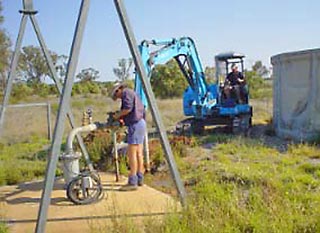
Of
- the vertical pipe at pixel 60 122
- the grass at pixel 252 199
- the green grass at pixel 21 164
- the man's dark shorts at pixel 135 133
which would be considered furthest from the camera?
the green grass at pixel 21 164

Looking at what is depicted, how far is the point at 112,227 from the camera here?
459 cm

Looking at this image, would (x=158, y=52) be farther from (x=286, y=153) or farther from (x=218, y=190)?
(x=218, y=190)

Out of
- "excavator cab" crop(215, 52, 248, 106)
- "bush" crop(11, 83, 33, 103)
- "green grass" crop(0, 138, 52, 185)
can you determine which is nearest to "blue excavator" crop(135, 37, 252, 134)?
"excavator cab" crop(215, 52, 248, 106)

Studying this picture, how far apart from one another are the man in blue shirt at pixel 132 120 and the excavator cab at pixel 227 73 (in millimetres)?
9608

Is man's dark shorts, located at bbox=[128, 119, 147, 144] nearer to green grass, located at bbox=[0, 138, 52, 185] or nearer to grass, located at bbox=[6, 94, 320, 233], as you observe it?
grass, located at bbox=[6, 94, 320, 233]

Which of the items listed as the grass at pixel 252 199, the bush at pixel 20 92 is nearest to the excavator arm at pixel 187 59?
the grass at pixel 252 199

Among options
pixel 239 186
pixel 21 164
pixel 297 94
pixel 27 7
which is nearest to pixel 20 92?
pixel 297 94

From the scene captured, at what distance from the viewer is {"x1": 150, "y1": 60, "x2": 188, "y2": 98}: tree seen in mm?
35906

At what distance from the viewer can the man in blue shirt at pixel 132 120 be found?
7.26 metres

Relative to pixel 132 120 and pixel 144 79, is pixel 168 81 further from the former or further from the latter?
pixel 144 79

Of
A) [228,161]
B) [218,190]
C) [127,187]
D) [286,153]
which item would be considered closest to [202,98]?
[286,153]

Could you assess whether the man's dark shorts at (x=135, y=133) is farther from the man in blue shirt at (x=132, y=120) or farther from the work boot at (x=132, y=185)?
the work boot at (x=132, y=185)

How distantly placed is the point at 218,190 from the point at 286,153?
637 centimetres

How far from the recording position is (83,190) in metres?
6.77
